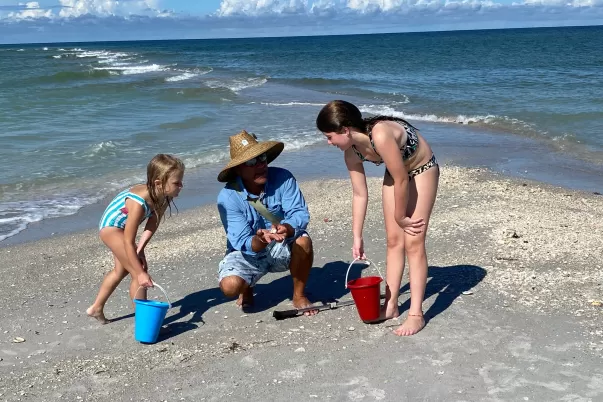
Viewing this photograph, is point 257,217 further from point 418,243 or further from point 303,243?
point 418,243

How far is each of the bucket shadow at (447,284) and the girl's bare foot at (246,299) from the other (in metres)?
1.05

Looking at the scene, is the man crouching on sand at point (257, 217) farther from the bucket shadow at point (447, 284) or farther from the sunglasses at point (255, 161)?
the bucket shadow at point (447, 284)

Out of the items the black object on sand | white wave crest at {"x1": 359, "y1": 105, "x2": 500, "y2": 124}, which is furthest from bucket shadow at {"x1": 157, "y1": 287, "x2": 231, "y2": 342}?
white wave crest at {"x1": 359, "y1": 105, "x2": 500, "y2": 124}

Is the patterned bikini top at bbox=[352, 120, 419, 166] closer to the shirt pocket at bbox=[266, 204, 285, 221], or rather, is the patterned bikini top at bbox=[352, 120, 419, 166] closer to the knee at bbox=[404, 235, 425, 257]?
the knee at bbox=[404, 235, 425, 257]

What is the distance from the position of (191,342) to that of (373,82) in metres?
25.1

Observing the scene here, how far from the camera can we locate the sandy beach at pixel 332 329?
4148 millimetres

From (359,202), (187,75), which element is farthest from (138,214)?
(187,75)

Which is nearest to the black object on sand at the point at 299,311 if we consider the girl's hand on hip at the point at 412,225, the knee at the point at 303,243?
the knee at the point at 303,243

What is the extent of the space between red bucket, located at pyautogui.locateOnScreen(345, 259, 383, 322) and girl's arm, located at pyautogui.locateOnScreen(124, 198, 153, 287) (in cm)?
128

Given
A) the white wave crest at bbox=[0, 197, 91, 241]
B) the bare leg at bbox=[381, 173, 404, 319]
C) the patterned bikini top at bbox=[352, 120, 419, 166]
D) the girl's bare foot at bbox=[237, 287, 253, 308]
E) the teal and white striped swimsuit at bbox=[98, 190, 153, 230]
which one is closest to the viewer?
the patterned bikini top at bbox=[352, 120, 419, 166]

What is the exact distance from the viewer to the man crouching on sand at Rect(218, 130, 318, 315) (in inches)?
199

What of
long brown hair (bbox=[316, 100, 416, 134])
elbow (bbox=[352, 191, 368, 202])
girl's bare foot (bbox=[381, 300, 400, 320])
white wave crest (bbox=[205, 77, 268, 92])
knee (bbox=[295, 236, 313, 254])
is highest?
long brown hair (bbox=[316, 100, 416, 134])

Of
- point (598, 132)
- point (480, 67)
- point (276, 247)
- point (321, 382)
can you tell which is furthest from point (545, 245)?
point (480, 67)

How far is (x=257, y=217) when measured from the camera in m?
5.17
